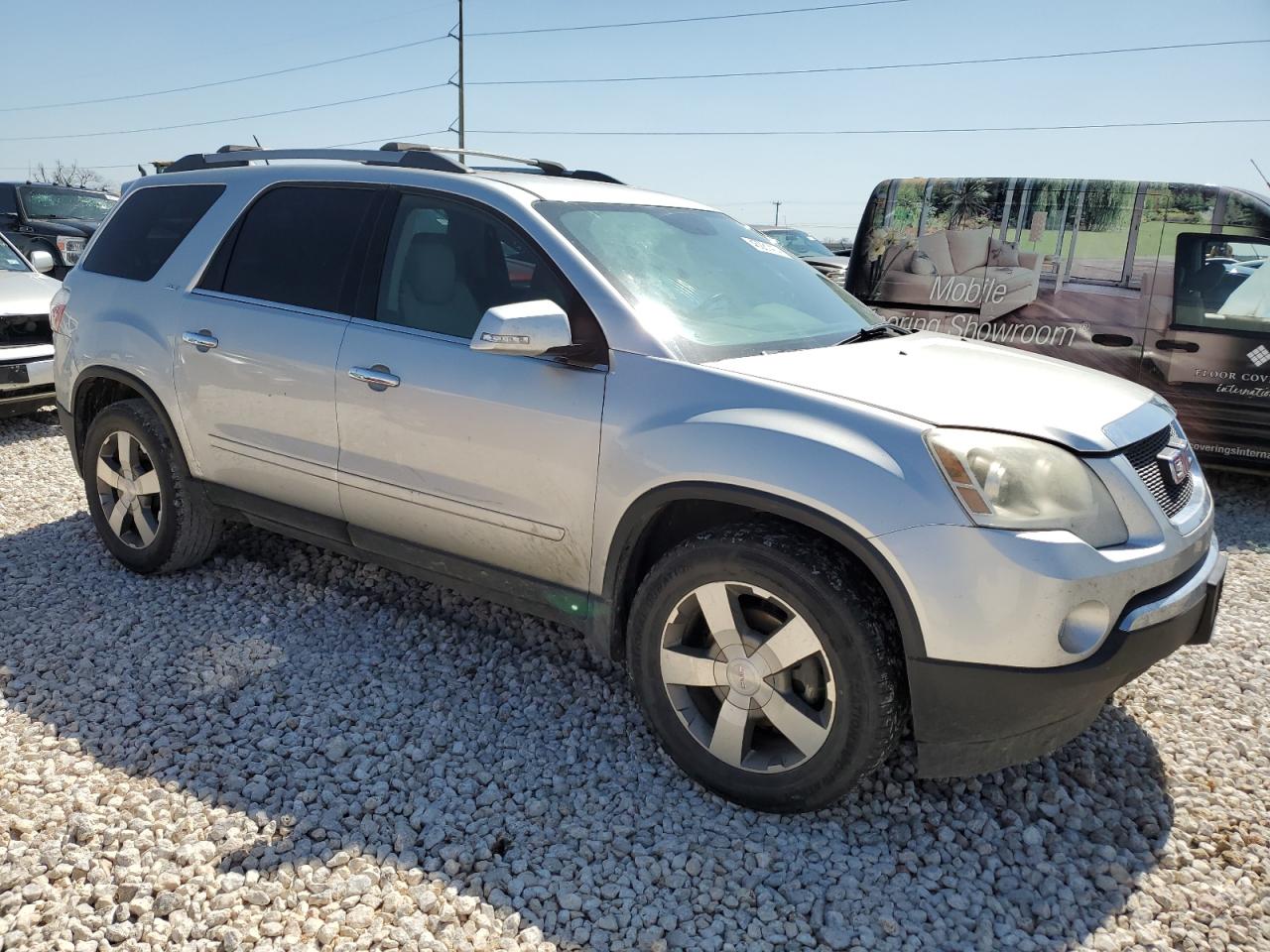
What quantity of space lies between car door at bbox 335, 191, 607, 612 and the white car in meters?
4.85

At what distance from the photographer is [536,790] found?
9.61 ft

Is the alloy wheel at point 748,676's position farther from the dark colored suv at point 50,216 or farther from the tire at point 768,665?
the dark colored suv at point 50,216

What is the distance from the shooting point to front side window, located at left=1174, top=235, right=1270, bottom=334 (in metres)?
6.03

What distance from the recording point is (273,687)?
348cm

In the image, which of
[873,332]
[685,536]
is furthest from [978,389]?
[685,536]

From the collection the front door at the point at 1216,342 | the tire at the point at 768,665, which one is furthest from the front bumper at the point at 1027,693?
the front door at the point at 1216,342

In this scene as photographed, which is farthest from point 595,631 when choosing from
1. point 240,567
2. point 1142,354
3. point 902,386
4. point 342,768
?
point 1142,354

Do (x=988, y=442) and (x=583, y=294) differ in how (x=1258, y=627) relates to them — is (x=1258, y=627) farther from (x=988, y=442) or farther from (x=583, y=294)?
(x=583, y=294)

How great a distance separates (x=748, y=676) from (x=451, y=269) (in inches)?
68.8

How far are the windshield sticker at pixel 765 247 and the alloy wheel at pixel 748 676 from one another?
1699 millimetres

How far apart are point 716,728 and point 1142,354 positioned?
4806mm

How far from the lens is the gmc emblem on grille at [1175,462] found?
9.12 feet

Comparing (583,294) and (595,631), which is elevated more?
(583,294)

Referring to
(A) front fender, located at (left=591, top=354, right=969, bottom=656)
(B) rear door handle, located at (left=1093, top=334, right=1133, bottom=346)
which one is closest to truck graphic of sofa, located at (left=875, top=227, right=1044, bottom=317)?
(B) rear door handle, located at (left=1093, top=334, right=1133, bottom=346)
